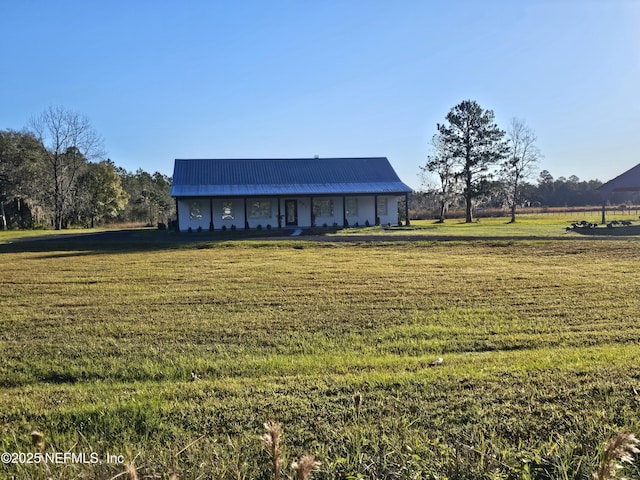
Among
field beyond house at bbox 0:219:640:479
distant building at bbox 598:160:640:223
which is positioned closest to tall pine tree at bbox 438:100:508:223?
distant building at bbox 598:160:640:223

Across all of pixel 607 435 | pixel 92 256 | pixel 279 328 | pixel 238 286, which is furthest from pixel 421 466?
pixel 92 256

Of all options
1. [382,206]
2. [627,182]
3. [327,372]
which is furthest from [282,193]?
[327,372]

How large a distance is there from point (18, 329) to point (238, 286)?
12.6 feet

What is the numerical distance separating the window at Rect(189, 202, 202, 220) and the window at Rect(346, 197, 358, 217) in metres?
9.53

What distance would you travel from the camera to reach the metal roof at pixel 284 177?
30.8 meters

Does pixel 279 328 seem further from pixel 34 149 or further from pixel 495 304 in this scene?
pixel 34 149

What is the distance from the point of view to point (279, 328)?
19.9ft

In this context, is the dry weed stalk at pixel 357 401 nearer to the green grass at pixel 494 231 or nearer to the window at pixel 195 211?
the green grass at pixel 494 231

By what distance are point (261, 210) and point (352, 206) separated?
601cm

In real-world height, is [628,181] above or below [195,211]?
above

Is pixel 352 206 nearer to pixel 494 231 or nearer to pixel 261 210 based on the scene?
pixel 261 210

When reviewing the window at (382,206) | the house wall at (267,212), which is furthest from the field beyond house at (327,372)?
the window at (382,206)

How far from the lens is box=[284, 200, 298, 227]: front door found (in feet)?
105

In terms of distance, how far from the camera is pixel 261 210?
31.8 metres
